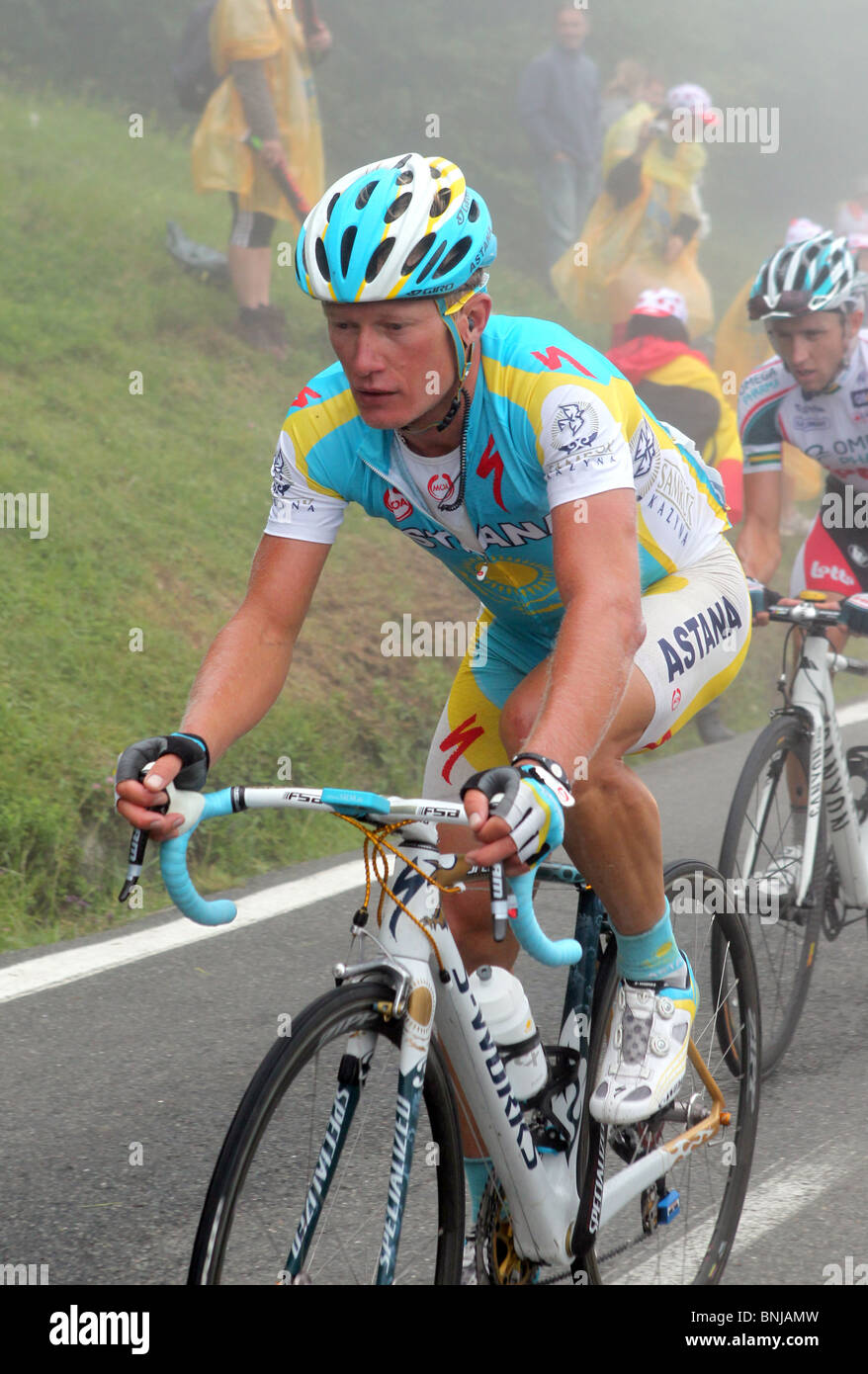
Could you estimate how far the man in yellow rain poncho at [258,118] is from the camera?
Answer: 11.1 m

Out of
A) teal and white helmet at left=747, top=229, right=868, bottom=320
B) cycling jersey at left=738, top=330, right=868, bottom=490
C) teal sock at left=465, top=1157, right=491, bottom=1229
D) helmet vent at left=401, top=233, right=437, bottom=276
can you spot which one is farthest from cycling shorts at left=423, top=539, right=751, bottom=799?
cycling jersey at left=738, top=330, right=868, bottom=490

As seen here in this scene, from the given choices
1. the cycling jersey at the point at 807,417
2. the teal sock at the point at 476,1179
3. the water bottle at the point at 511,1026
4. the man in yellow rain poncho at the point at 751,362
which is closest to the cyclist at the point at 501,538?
the water bottle at the point at 511,1026

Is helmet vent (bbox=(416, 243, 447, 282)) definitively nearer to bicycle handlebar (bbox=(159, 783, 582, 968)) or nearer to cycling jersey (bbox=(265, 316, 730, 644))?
cycling jersey (bbox=(265, 316, 730, 644))

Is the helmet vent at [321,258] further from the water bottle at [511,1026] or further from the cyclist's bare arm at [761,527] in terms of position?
the cyclist's bare arm at [761,527]

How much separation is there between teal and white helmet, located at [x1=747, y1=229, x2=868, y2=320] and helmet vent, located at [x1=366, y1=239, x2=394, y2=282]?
2.75 metres

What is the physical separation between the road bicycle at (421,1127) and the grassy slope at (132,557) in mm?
2805

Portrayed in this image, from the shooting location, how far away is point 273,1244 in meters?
2.46

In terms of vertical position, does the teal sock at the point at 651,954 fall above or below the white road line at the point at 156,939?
above

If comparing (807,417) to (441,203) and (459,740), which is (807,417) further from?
(441,203)

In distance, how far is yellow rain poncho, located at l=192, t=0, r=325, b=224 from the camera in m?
11.1

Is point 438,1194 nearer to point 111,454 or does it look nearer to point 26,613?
point 26,613

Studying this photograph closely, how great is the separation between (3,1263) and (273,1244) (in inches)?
39.8
